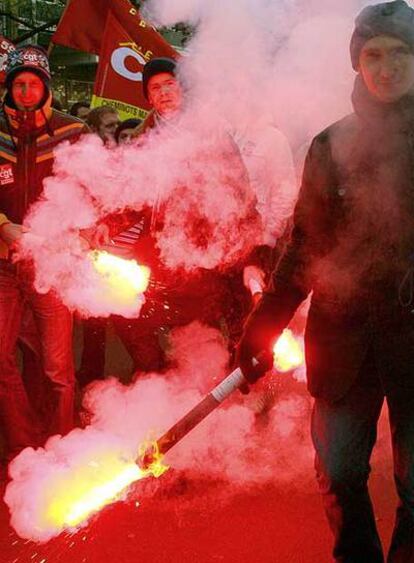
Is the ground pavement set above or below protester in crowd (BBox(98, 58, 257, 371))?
below

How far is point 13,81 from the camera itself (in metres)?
4.54

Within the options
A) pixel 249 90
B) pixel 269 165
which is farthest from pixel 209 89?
pixel 269 165

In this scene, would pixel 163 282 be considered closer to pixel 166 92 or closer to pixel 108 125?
pixel 166 92

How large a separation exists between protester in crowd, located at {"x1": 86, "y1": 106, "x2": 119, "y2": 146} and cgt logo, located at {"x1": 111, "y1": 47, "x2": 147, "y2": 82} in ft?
4.40

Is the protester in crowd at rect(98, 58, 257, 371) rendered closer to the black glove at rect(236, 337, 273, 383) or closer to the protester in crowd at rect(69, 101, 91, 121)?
the black glove at rect(236, 337, 273, 383)

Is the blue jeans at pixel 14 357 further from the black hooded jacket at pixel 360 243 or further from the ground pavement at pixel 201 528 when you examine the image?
the black hooded jacket at pixel 360 243

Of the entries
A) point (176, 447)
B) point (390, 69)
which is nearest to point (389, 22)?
point (390, 69)

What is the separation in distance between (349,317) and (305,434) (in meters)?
2.25

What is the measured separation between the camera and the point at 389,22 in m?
2.67

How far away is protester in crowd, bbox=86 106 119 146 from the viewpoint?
595 cm

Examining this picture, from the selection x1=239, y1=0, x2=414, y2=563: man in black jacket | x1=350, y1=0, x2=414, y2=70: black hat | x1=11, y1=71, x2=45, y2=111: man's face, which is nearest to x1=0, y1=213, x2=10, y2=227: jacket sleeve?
x1=11, y1=71, x2=45, y2=111: man's face

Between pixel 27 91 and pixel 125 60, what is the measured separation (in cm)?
307

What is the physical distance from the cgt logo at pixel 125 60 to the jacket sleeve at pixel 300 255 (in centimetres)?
486

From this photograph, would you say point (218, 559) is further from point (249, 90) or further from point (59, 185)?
point (249, 90)
